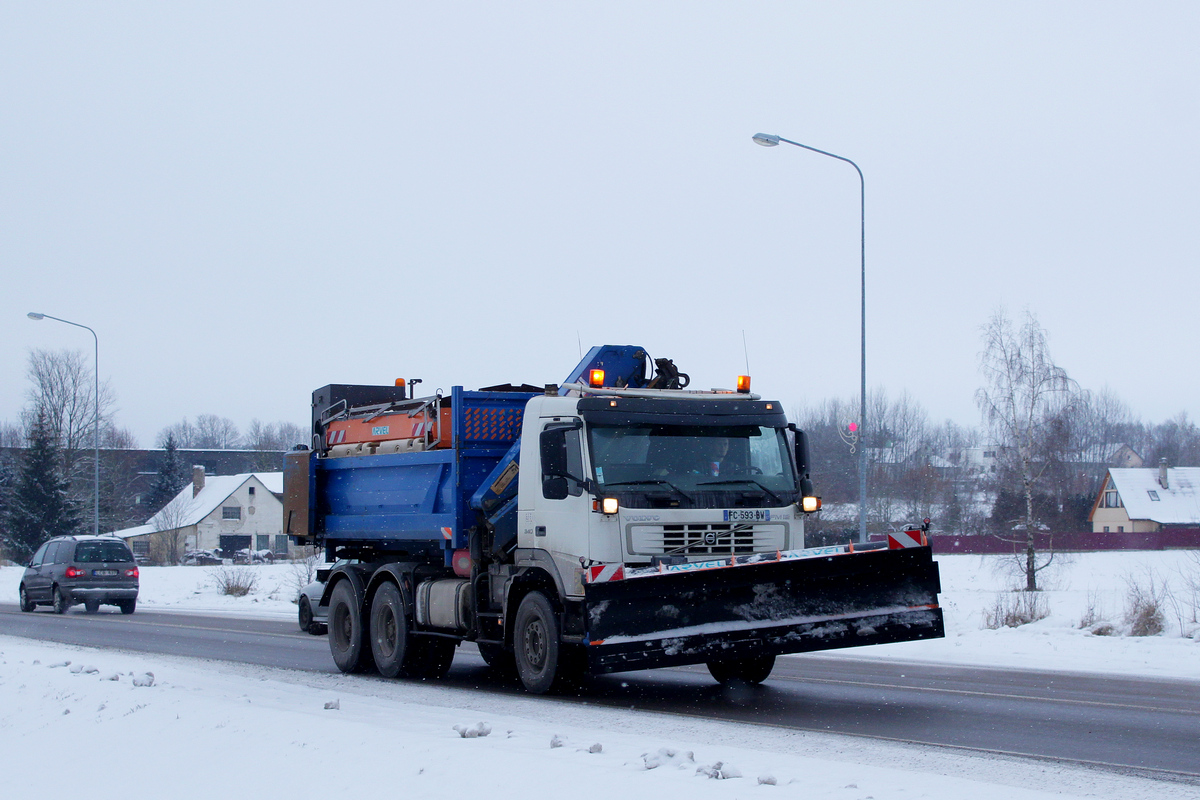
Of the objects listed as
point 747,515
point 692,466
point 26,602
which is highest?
point 692,466

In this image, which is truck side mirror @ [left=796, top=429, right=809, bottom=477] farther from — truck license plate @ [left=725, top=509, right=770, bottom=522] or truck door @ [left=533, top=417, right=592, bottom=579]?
truck door @ [left=533, top=417, right=592, bottom=579]

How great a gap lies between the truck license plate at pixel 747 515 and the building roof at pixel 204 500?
247 feet

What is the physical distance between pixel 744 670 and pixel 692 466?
2.64 meters

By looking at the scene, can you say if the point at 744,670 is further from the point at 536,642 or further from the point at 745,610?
the point at 536,642

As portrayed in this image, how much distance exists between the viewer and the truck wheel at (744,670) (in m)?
12.1

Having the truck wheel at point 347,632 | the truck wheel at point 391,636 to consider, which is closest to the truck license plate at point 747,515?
the truck wheel at point 391,636

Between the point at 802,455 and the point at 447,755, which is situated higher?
the point at 802,455

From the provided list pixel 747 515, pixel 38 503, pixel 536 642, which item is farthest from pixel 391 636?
pixel 38 503

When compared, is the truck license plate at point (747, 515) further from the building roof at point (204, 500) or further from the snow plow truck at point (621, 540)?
the building roof at point (204, 500)

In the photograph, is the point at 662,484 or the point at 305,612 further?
the point at 305,612

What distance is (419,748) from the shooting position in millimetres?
7461

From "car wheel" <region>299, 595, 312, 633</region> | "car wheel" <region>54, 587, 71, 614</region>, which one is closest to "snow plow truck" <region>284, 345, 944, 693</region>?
"car wheel" <region>299, 595, 312, 633</region>

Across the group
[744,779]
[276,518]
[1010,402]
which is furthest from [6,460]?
[744,779]

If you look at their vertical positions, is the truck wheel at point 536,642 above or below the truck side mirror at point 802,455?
below
